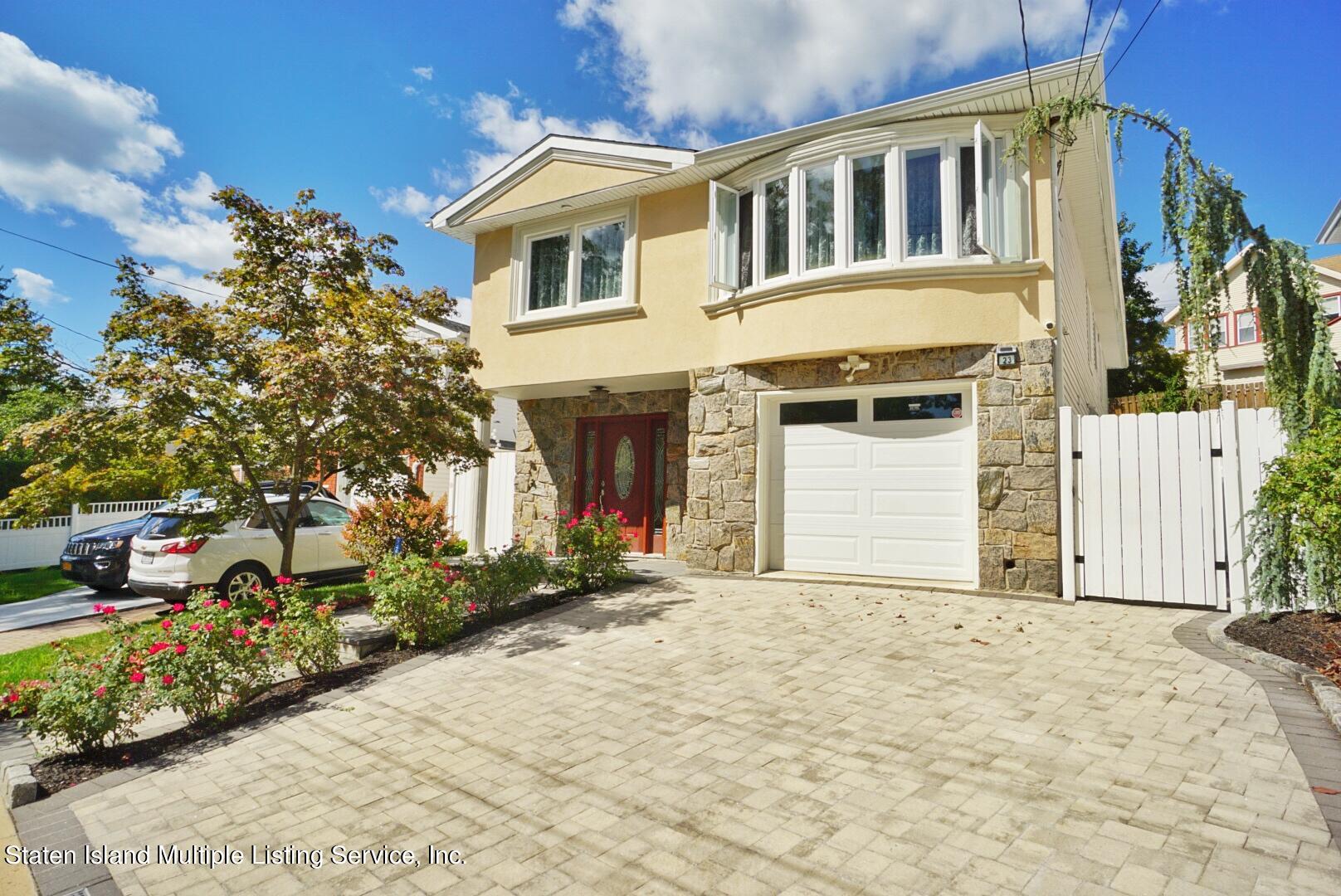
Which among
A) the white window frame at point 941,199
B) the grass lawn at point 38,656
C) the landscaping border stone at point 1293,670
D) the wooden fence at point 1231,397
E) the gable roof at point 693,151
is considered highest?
the gable roof at point 693,151

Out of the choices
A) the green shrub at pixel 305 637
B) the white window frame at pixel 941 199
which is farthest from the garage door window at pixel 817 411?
the green shrub at pixel 305 637

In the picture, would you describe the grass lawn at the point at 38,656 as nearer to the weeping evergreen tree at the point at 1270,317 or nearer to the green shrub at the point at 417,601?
the green shrub at the point at 417,601

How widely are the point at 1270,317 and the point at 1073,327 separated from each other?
443cm

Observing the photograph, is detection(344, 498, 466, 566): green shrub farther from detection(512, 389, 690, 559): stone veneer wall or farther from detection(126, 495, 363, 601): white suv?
detection(512, 389, 690, 559): stone veneer wall

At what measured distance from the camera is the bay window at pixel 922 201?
7871 mm

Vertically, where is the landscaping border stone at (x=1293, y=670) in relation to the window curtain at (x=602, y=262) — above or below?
below

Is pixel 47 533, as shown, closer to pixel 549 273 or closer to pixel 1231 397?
pixel 549 273

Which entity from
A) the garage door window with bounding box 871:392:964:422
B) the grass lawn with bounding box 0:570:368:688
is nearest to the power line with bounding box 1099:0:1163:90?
the garage door window with bounding box 871:392:964:422

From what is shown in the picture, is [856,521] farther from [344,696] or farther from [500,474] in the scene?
[500,474]

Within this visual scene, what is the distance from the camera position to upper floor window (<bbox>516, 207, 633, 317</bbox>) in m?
10.7

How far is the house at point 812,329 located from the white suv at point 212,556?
146 inches

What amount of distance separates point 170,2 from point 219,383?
633cm

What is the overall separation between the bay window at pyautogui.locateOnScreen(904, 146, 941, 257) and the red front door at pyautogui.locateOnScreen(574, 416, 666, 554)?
16.9 ft

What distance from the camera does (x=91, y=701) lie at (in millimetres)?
3973
